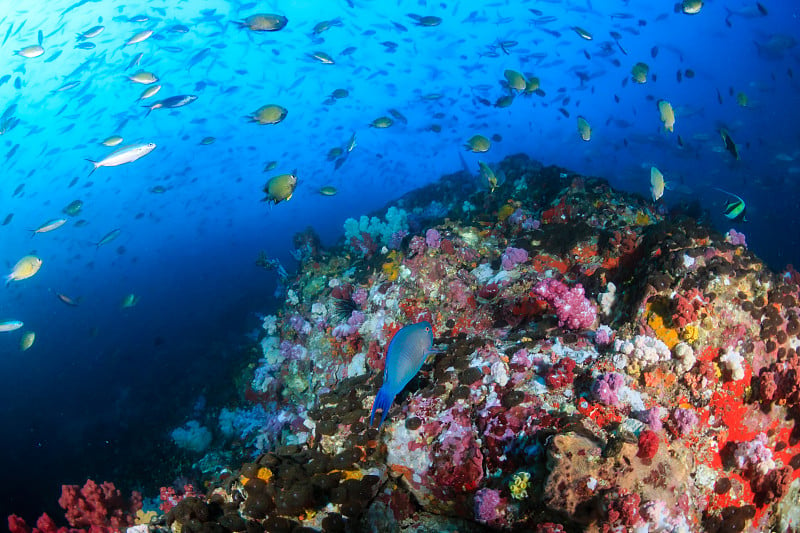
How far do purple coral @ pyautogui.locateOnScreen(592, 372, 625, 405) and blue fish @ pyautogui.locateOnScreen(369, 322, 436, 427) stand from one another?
6.10ft

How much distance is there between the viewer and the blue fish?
251cm

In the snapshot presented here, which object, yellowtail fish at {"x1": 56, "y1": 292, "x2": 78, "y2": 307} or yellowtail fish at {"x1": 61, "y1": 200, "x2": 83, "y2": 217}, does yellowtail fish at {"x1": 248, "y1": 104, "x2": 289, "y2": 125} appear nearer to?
yellowtail fish at {"x1": 56, "y1": 292, "x2": 78, "y2": 307}

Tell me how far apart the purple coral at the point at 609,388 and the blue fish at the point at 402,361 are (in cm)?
186

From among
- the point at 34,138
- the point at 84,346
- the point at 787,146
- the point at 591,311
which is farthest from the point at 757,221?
the point at 34,138

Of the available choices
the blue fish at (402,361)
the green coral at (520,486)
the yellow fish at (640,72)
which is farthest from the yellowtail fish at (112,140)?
the yellow fish at (640,72)

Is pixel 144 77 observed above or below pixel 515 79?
above

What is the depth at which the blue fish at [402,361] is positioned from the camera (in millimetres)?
2509

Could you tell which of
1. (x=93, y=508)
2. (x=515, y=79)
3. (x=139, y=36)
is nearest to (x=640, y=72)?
(x=515, y=79)

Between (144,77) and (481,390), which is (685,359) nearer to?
(481,390)

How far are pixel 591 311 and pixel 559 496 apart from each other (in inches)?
103

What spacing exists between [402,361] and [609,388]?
216 cm

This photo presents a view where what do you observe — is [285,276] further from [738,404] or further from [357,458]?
[738,404]

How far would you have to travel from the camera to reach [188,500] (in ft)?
11.6

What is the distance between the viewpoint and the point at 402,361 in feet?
8.52
